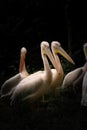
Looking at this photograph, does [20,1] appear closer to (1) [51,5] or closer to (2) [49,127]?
(1) [51,5]

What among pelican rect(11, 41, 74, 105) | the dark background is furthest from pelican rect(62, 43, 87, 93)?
the dark background

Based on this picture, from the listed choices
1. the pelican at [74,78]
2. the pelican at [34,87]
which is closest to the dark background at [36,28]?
the pelican at [74,78]

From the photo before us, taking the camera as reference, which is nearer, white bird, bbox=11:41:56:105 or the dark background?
white bird, bbox=11:41:56:105

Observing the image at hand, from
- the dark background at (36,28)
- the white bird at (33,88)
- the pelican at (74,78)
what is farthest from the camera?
the dark background at (36,28)

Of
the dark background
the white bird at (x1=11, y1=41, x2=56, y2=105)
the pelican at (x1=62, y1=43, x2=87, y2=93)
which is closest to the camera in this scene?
the white bird at (x1=11, y1=41, x2=56, y2=105)

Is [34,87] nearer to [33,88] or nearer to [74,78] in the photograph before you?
[33,88]

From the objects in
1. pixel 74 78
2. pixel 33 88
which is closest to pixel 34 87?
pixel 33 88

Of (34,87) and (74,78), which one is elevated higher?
(74,78)

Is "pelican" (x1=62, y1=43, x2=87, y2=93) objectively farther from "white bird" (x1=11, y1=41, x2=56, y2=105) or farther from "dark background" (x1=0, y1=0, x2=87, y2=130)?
"dark background" (x1=0, y1=0, x2=87, y2=130)

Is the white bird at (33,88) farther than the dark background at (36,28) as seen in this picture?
No

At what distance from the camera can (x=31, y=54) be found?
12766mm

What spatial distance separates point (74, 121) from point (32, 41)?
21.0 ft

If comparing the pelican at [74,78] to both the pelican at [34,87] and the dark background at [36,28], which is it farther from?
the dark background at [36,28]

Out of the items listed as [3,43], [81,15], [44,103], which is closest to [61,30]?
[81,15]
